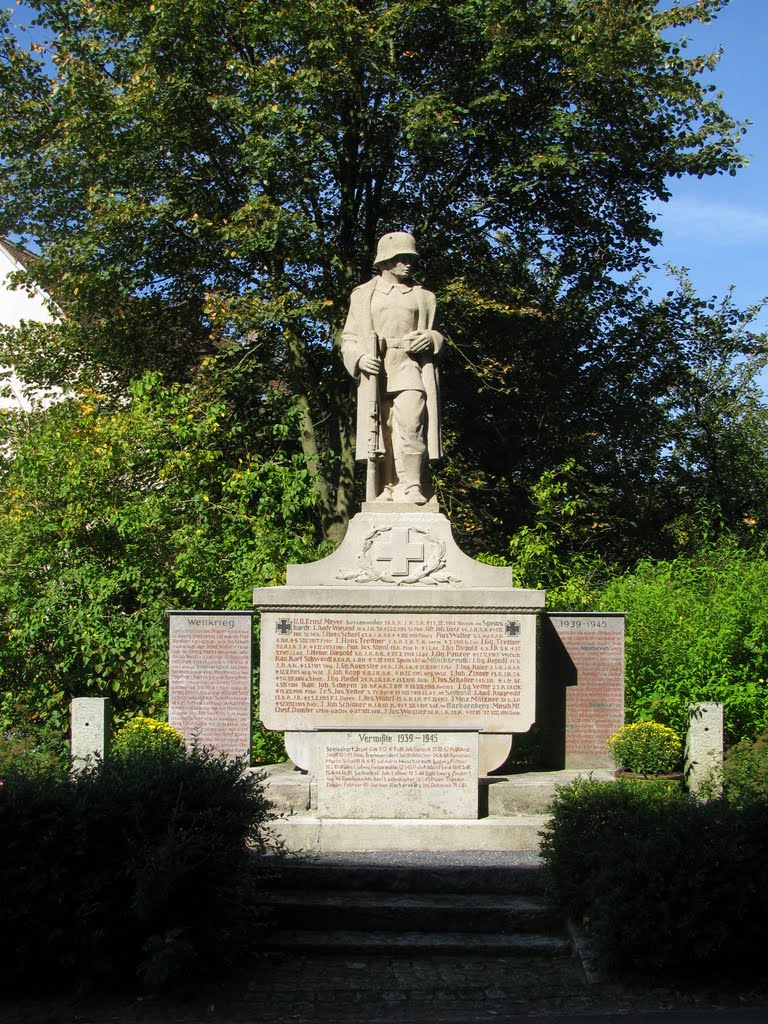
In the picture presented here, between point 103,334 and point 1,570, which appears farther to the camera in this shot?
point 103,334

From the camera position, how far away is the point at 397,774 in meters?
7.87

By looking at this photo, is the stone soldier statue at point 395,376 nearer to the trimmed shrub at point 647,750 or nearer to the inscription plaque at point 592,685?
the inscription plaque at point 592,685

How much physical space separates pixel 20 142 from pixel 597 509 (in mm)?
10661

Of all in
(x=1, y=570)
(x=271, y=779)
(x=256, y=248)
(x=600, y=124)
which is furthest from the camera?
(x=600, y=124)

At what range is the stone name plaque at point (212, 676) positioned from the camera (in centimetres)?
1021

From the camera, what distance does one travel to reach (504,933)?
6633 millimetres

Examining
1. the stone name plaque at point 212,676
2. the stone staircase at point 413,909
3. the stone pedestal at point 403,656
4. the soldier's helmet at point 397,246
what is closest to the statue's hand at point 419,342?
the soldier's helmet at point 397,246

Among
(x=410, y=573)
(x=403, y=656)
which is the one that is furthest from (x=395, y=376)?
(x=403, y=656)

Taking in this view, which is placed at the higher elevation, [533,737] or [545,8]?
[545,8]

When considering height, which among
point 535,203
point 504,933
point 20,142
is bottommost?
point 504,933

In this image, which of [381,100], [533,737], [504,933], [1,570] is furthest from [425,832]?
[381,100]

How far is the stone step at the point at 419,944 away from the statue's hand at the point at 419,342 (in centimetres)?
521

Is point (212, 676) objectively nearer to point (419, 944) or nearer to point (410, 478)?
point (410, 478)

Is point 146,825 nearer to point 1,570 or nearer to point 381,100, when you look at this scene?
point 1,570
